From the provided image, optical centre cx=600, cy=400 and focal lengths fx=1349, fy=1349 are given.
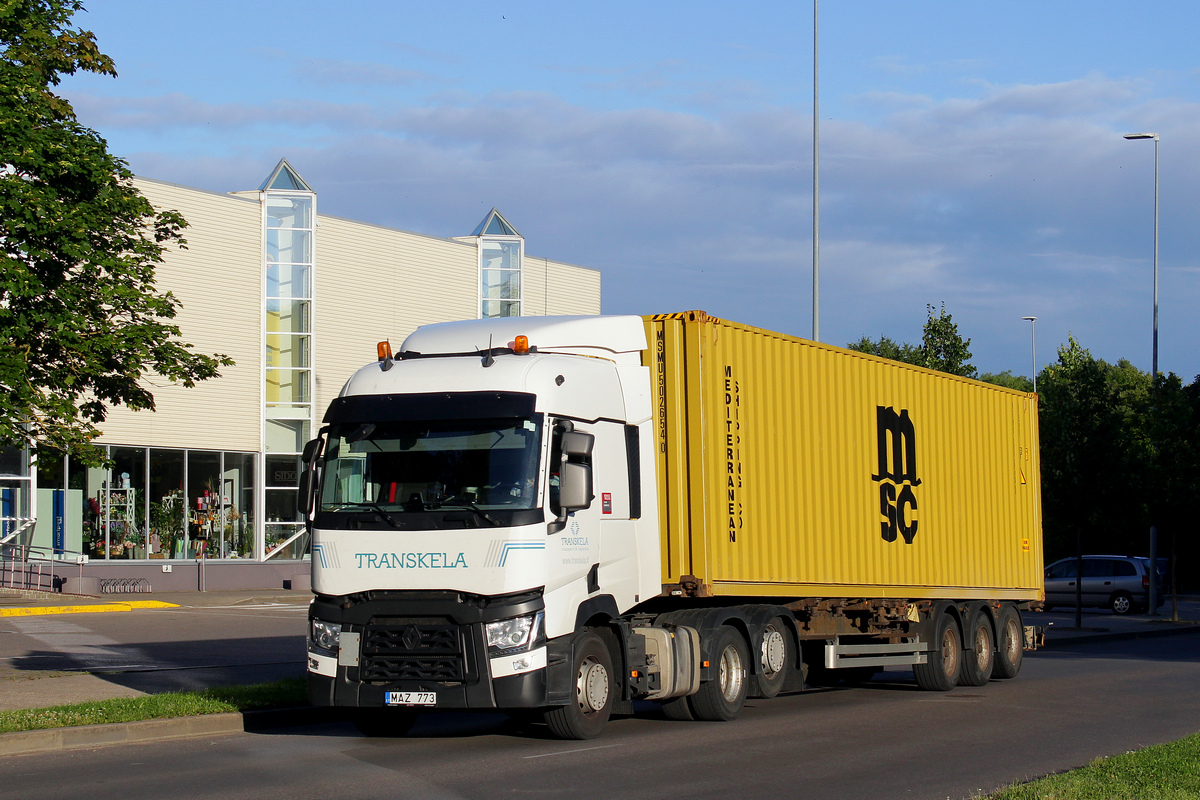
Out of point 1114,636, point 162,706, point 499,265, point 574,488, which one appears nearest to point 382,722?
point 162,706

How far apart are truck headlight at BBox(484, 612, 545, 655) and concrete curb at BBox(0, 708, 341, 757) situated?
125 inches

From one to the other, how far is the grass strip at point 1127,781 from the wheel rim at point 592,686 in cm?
381

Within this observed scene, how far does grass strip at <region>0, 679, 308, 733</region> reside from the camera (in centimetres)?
1147

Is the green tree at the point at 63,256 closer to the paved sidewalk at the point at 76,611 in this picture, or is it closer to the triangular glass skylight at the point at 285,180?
the paved sidewalk at the point at 76,611

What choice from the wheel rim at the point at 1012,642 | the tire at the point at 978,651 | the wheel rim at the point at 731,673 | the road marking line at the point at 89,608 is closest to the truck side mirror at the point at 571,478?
the wheel rim at the point at 731,673

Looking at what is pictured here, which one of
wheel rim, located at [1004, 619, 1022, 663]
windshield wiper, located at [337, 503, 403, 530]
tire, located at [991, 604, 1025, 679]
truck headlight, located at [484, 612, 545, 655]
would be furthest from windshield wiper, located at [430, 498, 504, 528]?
wheel rim, located at [1004, 619, 1022, 663]

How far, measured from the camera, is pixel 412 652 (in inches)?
417

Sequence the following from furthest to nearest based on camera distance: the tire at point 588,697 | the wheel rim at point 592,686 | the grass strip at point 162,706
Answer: the grass strip at point 162,706, the wheel rim at point 592,686, the tire at point 588,697

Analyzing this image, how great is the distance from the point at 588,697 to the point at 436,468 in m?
2.32

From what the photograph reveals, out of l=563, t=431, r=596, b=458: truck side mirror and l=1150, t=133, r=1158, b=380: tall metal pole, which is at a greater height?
l=1150, t=133, r=1158, b=380: tall metal pole

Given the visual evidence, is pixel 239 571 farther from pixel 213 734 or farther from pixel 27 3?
pixel 213 734

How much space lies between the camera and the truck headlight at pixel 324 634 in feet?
35.7

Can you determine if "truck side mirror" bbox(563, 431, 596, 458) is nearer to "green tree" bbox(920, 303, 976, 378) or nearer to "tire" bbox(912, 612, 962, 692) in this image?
"tire" bbox(912, 612, 962, 692)

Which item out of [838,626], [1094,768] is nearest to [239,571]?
[838,626]
